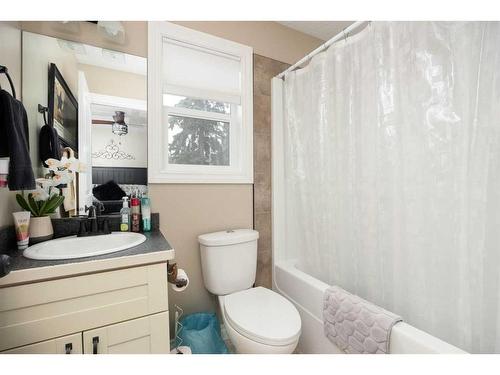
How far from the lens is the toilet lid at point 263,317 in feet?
3.51

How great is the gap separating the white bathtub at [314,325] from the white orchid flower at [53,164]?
1.51 m

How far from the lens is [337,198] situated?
1.41m

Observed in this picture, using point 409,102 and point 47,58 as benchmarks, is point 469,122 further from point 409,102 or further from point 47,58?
point 47,58

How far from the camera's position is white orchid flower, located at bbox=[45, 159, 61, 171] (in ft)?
3.94

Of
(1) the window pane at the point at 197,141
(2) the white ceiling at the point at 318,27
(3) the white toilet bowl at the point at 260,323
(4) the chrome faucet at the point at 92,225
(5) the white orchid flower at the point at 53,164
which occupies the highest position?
(2) the white ceiling at the point at 318,27

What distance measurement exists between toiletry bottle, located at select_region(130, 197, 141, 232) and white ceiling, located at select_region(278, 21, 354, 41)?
1.78 m

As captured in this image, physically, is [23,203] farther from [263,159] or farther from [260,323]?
[263,159]

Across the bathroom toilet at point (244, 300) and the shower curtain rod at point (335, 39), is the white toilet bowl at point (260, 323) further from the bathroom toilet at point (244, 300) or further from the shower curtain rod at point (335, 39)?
the shower curtain rod at point (335, 39)

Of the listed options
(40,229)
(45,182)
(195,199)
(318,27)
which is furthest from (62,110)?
(318,27)

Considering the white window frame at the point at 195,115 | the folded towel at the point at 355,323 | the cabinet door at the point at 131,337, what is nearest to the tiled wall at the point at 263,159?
the white window frame at the point at 195,115

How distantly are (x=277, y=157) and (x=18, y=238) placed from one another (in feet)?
5.10

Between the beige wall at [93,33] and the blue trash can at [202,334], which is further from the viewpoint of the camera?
the blue trash can at [202,334]

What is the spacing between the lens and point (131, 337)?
2.95 ft
